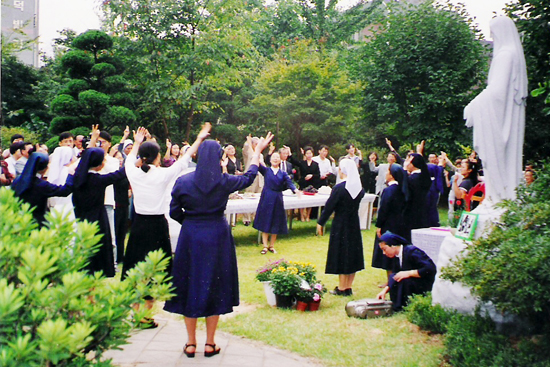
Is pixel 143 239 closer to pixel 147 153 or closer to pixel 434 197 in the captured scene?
pixel 147 153

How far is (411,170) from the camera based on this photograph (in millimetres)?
8281

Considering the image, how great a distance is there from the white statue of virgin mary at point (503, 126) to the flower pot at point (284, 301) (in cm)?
283

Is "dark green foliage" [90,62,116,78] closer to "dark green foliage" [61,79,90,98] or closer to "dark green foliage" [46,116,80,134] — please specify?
"dark green foliage" [61,79,90,98]

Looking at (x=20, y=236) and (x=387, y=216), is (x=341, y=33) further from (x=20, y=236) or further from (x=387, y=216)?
(x=20, y=236)

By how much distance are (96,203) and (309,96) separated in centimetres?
1530

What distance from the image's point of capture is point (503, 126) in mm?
6078

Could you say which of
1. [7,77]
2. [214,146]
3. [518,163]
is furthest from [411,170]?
[7,77]

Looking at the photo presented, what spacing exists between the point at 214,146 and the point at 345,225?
10.8ft

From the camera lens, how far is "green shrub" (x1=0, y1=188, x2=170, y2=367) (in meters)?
2.08

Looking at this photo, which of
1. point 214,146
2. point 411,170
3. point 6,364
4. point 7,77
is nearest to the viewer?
point 6,364

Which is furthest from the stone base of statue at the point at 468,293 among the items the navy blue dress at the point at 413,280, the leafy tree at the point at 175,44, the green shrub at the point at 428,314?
the leafy tree at the point at 175,44

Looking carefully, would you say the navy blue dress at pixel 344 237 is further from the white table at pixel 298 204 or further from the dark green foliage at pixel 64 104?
the dark green foliage at pixel 64 104

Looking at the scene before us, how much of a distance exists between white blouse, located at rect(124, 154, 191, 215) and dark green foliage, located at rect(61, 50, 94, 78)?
1085 centimetres

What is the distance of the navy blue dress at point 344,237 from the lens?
7.60 metres
